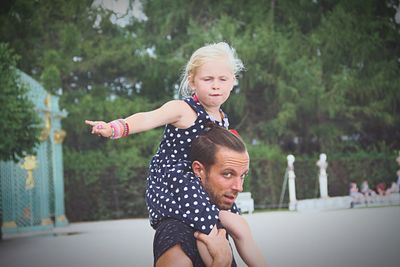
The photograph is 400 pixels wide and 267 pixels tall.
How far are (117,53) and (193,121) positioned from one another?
1112cm

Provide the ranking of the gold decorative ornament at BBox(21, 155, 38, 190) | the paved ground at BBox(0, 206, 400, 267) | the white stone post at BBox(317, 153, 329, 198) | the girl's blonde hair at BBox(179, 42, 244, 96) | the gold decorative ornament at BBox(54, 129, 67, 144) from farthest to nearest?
the white stone post at BBox(317, 153, 329, 198), the gold decorative ornament at BBox(54, 129, 67, 144), the gold decorative ornament at BBox(21, 155, 38, 190), the paved ground at BBox(0, 206, 400, 267), the girl's blonde hair at BBox(179, 42, 244, 96)

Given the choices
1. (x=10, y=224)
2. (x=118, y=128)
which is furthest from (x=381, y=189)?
(x=118, y=128)

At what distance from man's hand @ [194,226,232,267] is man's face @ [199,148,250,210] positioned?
0.10 meters

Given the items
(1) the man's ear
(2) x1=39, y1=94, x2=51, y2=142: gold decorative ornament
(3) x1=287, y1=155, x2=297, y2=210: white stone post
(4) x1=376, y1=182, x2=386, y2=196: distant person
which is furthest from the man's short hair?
(4) x1=376, y1=182, x2=386, y2=196: distant person

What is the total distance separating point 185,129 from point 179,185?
0.57ft

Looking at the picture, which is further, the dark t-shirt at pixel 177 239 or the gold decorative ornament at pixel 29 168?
the gold decorative ornament at pixel 29 168

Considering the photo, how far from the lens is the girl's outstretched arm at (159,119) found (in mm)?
1663

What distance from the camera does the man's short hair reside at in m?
1.80

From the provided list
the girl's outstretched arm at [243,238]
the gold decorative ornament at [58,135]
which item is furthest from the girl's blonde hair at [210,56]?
the gold decorative ornament at [58,135]

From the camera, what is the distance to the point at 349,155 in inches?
490

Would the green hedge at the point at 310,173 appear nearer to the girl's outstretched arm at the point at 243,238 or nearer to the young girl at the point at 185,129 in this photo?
the young girl at the point at 185,129

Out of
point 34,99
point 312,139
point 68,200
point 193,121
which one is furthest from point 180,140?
point 312,139

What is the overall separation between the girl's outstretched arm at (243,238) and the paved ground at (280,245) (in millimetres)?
2972

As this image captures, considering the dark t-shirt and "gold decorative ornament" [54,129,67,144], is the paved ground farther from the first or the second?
the dark t-shirt
